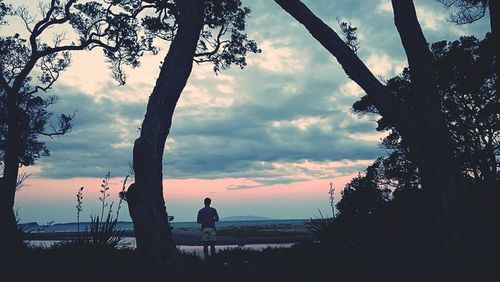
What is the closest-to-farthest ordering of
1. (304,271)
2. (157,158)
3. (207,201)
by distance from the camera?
1. (157,158)
2. (304,271)
3. (207,201)

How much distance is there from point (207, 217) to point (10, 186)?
25.8 ft

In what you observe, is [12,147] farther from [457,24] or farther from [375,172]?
[375,172]

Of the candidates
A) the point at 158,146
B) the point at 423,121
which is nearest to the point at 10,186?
the point at 158,146

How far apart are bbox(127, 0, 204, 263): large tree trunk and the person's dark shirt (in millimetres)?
6093

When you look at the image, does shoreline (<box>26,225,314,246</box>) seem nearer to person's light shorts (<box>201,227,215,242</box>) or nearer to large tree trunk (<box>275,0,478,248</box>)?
person's light shorts (<box>201,227,215,242</box>)

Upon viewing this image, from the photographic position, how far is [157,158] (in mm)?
7266

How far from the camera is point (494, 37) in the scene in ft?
31.6

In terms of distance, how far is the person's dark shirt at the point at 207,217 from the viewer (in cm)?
1338

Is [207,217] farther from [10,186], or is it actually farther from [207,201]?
[10,186]

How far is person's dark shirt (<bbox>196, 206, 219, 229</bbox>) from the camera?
13.4 meters

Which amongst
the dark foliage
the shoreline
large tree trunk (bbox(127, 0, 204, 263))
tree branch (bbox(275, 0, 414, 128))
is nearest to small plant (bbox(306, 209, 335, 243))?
the dark foliage

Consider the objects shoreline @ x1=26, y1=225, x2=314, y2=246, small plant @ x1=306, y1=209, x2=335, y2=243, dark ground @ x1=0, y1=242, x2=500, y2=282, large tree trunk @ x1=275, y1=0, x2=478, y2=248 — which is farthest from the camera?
shoreline @ x1=26, y1=225, x2=314, y2=246

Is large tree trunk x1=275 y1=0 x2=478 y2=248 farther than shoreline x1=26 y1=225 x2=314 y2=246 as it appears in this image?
No

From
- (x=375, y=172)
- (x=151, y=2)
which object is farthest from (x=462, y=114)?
(x=151, y=2)
